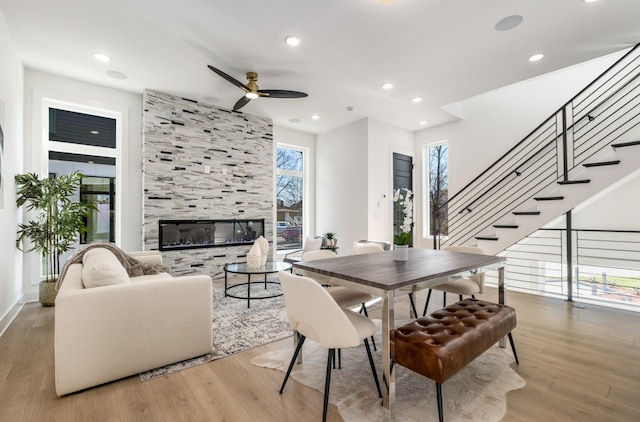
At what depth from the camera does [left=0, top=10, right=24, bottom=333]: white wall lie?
2.95 metres

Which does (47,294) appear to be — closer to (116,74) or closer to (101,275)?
(101,275)

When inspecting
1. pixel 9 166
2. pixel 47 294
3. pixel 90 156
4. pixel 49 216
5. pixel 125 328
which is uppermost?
pixel 90 156

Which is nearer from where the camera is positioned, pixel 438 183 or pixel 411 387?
pixel 411 387

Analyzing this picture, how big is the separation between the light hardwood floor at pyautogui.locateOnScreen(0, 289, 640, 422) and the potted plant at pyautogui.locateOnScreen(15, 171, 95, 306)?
116cm

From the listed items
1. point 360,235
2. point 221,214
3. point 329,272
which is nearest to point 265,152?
point 221,214

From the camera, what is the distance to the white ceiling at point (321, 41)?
105 inches

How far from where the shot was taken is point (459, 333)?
1721 mm

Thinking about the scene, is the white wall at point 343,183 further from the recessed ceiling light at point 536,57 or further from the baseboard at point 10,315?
the baseboard at point 10,315

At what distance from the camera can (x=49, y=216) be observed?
3615 mm

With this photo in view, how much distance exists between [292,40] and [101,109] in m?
3.33

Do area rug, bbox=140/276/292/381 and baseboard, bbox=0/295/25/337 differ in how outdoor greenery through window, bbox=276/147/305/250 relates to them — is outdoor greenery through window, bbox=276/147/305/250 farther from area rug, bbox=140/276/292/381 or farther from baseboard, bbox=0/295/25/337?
baseboard, bbox=0/295/25/337

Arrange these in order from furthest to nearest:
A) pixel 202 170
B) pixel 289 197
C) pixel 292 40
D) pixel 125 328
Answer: pixel 289 197 < pixel 202 170 < pixel 292 40 < pixel 125 328

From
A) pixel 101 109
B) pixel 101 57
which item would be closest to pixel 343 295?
pixel 101 57

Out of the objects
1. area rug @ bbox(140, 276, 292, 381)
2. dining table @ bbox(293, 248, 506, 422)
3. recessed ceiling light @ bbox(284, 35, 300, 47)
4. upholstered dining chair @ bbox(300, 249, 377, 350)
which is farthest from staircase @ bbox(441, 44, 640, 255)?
recessed ceiling light @ bbox(284, 35, 300, 47)
